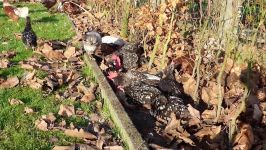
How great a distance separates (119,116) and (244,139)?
4.81 feet

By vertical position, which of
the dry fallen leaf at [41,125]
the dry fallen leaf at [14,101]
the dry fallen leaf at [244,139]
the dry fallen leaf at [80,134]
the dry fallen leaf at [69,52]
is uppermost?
the dry fallen leaf at [69,52]

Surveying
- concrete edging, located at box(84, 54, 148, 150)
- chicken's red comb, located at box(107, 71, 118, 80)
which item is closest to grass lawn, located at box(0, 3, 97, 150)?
concrete edging, located at box(84, 54, 148, 150)

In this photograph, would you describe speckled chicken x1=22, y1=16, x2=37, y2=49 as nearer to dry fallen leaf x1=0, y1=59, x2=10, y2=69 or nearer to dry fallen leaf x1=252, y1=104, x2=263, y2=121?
dry fallen leaf x1=0, y1=59, x2=10, y2=69

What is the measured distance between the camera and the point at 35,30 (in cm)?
1052

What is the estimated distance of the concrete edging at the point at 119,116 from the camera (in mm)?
4715

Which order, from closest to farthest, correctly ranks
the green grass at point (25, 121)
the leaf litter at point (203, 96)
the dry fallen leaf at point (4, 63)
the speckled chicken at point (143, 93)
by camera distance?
1. the green grass at point (25, 121)
2. the leaf litter at point (203, 96)
3. the speckled chicken at point (143, 93)
4. the dry fallen leaf at point (4, 63)

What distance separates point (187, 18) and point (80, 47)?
2.35 metres

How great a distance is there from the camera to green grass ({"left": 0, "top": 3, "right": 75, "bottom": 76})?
835cm

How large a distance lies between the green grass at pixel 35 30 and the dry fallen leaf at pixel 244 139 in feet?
12.0

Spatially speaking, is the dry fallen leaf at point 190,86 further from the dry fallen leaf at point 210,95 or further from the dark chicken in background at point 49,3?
the dark chicken in background at point 49,3

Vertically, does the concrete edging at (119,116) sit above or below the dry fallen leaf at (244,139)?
above

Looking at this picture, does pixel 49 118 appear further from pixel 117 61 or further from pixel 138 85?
pixel 117 61

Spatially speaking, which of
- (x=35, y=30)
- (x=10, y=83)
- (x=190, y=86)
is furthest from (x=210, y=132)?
(x=35, y=30)

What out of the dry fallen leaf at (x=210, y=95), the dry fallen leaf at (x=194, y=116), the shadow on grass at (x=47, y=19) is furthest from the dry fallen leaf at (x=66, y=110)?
the shadow on grass at (x=47, y=19)
